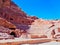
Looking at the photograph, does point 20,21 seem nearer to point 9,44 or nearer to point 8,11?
point 8,11

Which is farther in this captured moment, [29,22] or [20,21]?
[29,22]

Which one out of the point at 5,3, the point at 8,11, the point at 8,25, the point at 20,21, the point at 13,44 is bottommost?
the point at 13,44

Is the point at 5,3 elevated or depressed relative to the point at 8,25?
elevated

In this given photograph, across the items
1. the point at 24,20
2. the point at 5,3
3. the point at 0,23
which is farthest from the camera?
the point at 5,3

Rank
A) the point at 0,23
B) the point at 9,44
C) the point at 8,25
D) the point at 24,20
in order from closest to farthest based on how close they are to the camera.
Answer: the point at 9,44
the point at 0,23
the point at 8,25
the point at 24,20

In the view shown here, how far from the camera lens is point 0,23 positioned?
2416cm

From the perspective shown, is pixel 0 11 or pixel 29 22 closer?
pixel 0 11

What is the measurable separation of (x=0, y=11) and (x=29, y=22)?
10.5 meters

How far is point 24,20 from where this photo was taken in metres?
44.1

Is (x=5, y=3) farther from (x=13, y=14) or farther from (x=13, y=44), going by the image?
(x=13, y=44)

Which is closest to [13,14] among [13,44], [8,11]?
[8,11]

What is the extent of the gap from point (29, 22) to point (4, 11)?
9.55 metres

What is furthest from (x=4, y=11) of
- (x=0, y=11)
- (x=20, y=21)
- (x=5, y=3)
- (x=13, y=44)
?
(x=13, y=44)

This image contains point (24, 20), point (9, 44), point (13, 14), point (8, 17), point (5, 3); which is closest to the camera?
point (9, 44)
